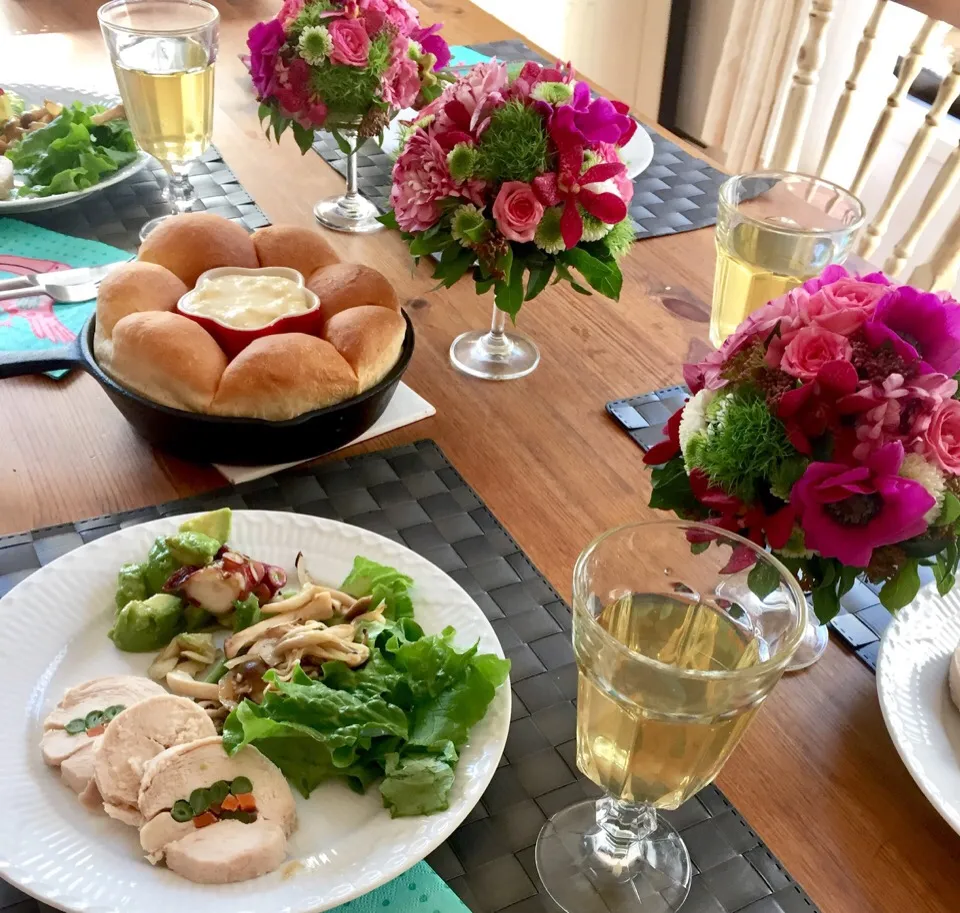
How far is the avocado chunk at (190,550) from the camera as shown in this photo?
722 mm

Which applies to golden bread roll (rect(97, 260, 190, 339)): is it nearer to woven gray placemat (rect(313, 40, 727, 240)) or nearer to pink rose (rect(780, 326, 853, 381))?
woven gray placemat (rect(313, 40, 727, 240))

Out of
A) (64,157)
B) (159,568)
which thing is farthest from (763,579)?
(64,157)

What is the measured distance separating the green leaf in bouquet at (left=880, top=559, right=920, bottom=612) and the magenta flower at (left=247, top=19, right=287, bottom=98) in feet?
2.88

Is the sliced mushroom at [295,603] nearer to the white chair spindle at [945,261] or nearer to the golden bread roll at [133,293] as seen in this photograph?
the golden bread roll at [133,293]

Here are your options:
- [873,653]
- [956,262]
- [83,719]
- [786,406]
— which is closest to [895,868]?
[873,653]

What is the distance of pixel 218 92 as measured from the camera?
61.8 inches

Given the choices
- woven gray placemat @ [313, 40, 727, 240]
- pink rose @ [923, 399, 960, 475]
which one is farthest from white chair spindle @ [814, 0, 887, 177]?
pink rose @ [923, 399, 960, 475]

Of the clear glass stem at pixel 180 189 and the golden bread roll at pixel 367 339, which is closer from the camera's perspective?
the golden bread roll at pixel 367 339

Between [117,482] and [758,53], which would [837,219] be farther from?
[758,53]

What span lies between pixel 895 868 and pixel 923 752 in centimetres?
8

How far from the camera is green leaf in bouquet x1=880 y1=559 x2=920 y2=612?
0.64 m

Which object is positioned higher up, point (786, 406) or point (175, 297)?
point (786, 406)

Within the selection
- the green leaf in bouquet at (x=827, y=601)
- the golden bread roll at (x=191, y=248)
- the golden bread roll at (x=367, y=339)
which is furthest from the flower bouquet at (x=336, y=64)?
the green leaf in bouquet at (x=827, y=601)

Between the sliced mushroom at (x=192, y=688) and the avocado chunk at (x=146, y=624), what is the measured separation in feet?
0.14
